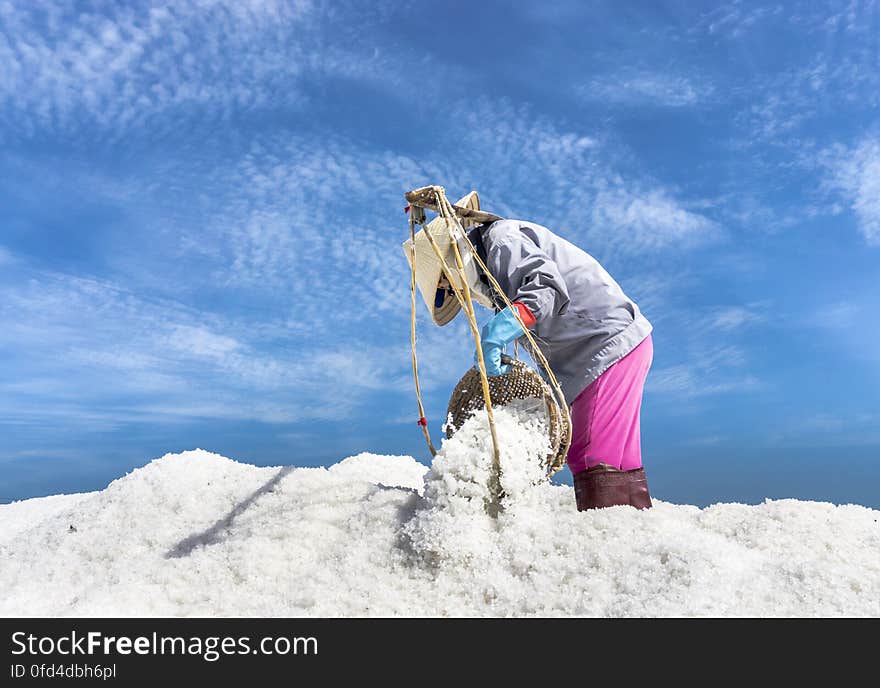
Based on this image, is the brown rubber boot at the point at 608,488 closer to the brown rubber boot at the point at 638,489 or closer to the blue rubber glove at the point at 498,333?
the brown rubber boot at the point at 638,489

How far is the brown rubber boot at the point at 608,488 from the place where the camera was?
3.31 m

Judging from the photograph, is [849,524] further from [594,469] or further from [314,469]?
[314,469]

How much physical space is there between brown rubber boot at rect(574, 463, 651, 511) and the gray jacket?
0.39 metres

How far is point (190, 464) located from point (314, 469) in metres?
0.91

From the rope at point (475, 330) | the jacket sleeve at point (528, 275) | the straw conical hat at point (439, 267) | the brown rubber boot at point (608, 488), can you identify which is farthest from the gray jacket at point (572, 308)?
the brown rubber boot at point (608, 488)

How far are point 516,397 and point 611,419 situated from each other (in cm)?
49

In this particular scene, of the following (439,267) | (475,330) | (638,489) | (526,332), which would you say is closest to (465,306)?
(475,330)

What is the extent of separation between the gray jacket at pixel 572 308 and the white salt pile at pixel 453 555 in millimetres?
472

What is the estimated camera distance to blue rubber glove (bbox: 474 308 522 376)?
3090 mm

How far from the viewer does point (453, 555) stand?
2.78m

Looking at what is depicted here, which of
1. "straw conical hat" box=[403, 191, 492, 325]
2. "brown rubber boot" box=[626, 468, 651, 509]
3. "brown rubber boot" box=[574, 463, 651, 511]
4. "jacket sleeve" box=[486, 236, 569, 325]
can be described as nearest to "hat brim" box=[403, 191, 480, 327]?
"straw conical hat" box=[403, 191, 492, 325]

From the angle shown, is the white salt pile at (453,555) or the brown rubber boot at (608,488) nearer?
the white salt pile at (453,555)
